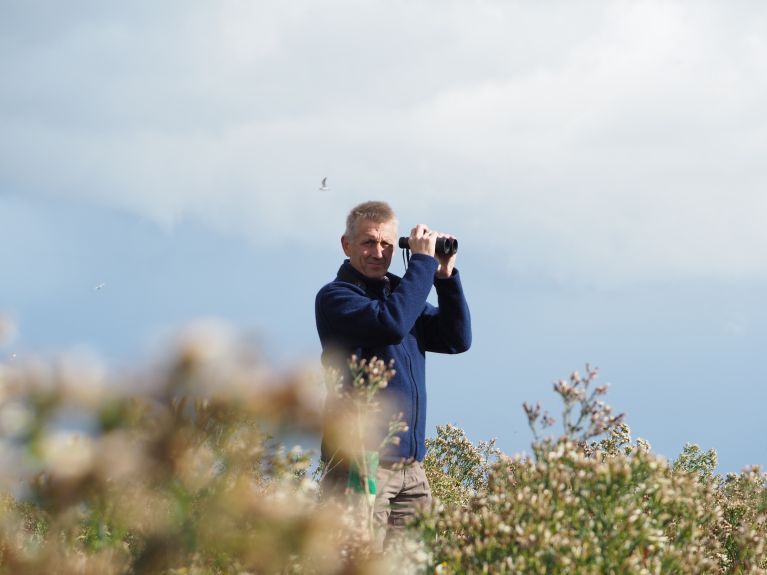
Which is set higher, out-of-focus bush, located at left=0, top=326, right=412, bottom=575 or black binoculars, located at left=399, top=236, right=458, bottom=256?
black binoculars, located at left=399, top=236, right=458, bottom=256

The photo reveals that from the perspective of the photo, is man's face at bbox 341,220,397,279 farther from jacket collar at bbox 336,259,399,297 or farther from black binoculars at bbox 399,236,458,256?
black binoculars at bbox 399,236,458,256

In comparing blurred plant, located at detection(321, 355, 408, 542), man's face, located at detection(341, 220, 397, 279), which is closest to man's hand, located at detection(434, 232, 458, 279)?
man's face, located at detection(341, 220, 397, 279)

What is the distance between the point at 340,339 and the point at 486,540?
202 centimetres

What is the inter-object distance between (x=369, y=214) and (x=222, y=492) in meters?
3.08

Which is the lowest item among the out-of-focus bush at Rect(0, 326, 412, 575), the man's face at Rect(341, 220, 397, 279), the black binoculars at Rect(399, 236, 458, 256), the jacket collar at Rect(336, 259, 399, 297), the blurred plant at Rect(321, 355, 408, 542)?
the out-of-focus bush at Rect(0, 326, 412, 575)

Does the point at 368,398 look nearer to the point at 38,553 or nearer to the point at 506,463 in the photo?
the point at 506,463

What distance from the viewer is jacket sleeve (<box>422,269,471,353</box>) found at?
6.66 metres

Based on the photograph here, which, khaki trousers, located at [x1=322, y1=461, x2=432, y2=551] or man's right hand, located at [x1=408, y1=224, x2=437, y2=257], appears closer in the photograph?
khaki trousers, located at [x1=322, y1=461, x2=432, y2=551]

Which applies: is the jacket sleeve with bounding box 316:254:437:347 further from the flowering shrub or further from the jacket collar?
the flowering shrub

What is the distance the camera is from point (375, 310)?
5.84m

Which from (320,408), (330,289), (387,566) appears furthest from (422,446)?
(320,408)

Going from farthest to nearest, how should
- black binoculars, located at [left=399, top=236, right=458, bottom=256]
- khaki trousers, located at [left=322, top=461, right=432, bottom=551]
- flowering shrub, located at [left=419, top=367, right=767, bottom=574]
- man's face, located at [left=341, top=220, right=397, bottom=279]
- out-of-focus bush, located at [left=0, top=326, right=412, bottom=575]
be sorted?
1. black binoculars, located at [left=399, top=236, right=458, bottom=256]
2. man's face, located at [left=341, top=220, right=397, bottom=279]
3. khaki trousers, located at [left=322, top=461, right=432, bottom=551]
4. flowering shrub, located at [left=419, top=367, right=767, bottom=574]
5. out-of-focus bush, located at [left=0, top=326, right=412, bottom=575]

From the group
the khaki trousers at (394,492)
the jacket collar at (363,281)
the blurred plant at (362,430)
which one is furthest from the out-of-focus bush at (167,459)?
the jacket collar at (363,281)

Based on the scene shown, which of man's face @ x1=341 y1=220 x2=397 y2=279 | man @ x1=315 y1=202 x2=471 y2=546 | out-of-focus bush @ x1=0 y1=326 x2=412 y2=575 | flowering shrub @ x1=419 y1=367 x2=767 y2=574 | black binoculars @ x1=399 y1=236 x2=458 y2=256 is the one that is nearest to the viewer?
out-of-focus bush @ x1=0 y1=326 x2=412 y2=575
